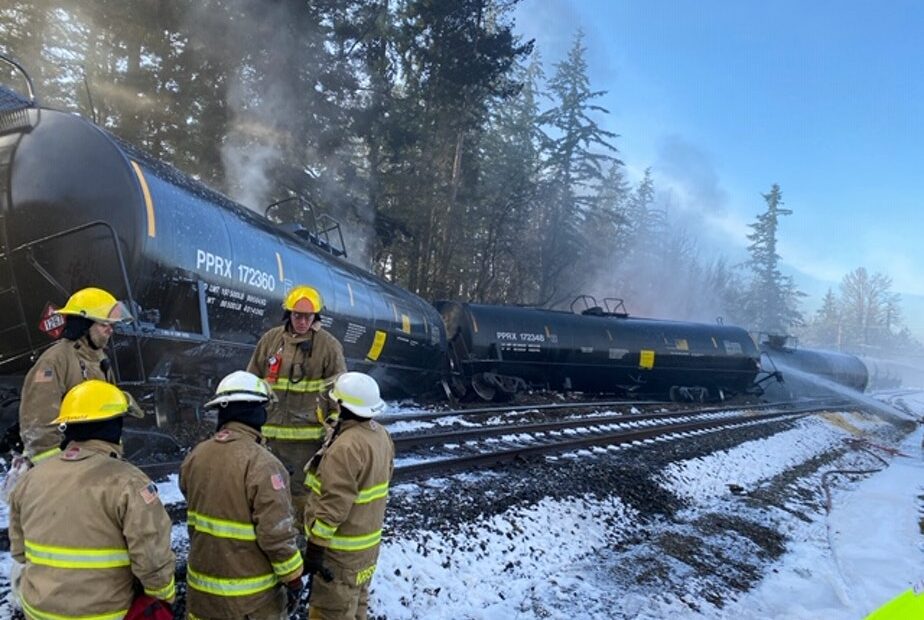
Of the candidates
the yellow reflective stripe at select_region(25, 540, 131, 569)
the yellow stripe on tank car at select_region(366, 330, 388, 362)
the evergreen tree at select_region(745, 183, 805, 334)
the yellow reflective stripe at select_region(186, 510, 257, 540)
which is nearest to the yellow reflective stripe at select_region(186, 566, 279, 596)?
the yellow reflective stripe at select_region(186, 510, 257, 540)

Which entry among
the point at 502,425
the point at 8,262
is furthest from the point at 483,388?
the point at 8,262

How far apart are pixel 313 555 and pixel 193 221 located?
16.3 feet

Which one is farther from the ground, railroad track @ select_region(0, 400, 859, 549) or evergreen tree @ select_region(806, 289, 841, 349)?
evergreen tree @ select_region(806, 289, 841, 349)

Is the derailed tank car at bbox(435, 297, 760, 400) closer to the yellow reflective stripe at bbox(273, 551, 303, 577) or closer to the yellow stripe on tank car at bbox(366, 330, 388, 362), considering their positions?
the yellow stripe on tank car at bbox(366, 330, 388, 362)

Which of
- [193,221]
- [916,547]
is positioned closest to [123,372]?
[193,221]

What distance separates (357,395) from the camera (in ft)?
10.2

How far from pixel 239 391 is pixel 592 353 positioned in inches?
627

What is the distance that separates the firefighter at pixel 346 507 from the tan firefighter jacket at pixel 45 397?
5.04 feet

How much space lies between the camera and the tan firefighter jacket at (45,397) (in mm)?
3236

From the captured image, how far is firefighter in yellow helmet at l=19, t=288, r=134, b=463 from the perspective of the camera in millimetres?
3246

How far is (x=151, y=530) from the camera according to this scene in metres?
2.29

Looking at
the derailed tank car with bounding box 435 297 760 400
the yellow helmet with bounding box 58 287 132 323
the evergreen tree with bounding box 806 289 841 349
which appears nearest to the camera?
the yellow helmet with bounding box 58 287 132 323

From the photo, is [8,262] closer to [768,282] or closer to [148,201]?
[148,201]

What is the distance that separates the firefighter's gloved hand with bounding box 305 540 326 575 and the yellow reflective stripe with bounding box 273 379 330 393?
58.6 inches
